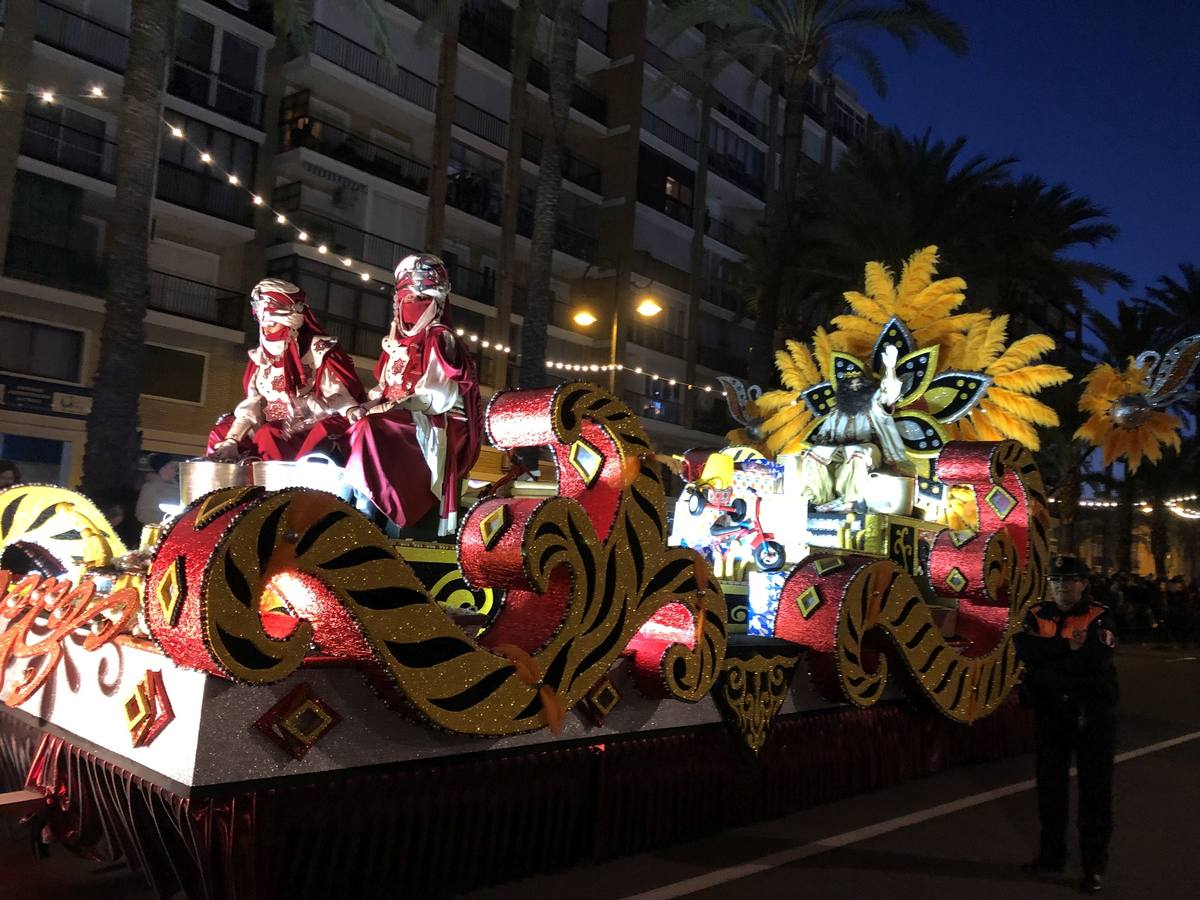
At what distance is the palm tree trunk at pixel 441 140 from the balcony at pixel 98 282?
184 inches

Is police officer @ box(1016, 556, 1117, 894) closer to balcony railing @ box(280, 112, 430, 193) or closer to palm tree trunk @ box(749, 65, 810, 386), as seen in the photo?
palm tree trunk @ box(749, 65, 810, 386)

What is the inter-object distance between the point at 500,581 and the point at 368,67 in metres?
24.0

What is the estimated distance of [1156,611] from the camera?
70.3ft

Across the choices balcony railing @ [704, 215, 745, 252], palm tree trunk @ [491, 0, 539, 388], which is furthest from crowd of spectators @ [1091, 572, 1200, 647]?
balcony railing @ [704, 215, 745, 252]

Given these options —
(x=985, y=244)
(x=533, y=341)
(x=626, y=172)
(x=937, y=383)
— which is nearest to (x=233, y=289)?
(x=533, y=341)

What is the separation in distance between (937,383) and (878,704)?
112 inches

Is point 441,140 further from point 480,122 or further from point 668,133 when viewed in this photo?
point 668,133

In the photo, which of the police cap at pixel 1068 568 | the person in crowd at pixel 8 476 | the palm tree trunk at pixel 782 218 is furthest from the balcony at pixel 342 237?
the police cap at pixel 1068 568

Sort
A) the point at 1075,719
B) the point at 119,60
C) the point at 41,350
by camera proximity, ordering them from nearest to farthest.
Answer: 1. the point at 1075,719
2. the point at 41,350
3. the point at 119,60

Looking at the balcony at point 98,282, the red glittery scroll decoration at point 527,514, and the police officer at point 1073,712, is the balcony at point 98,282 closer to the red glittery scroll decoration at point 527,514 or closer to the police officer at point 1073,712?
the red glittery scroll decoration at point 527,514

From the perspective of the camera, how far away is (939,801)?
19.4 feet

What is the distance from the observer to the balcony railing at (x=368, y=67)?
2384cm

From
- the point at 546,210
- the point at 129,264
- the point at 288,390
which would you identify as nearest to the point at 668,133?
the point at 546,210

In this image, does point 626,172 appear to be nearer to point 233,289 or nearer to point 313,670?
point 233,289
